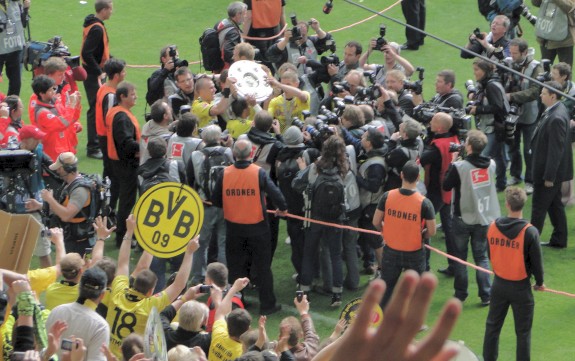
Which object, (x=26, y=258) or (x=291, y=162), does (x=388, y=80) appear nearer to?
(x=291, y=162)

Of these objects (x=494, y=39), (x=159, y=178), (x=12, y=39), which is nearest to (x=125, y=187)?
(x=159, y=178)

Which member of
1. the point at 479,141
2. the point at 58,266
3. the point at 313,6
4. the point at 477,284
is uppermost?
the point at 313,6

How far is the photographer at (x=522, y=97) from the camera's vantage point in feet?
37.6

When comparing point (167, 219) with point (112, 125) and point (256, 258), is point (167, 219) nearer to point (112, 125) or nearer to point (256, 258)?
point (256, 258)

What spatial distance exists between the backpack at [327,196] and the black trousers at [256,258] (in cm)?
53

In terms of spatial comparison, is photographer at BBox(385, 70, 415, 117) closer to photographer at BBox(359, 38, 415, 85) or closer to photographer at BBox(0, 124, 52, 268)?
photographer at BBox(359, 38, 415, 85)

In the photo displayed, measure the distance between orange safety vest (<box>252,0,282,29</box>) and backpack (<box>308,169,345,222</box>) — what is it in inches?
202

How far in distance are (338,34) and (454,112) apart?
7.20m

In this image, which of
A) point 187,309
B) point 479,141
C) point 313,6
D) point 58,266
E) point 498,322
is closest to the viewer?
point 187,309

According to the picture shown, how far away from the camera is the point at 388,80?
11.2 m

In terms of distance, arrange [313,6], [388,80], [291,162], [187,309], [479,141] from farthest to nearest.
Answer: [313,6]
[388,80]
[291,162]
[479,141]
[187,309]

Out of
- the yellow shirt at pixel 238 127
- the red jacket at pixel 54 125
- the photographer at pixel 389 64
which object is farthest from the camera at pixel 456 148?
the red jacket at pixel 54 125

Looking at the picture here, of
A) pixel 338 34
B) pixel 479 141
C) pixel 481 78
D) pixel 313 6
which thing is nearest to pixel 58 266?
pixel 479 141

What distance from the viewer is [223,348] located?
22.8ft
